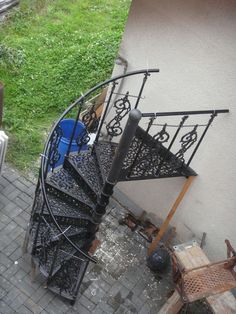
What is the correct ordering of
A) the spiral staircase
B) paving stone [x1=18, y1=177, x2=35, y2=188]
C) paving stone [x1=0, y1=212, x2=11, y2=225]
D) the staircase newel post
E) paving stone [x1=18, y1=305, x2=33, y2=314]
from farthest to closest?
paving stone [x1=18, y1=177, x2=35, y2=188] → paving stone [x1=0, y1=212, x2=11, y2=225] → paving stone [x1=18, y1=305, x2=33, y2=314] → the spiral staircase → the staircase newel post

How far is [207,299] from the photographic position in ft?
19.4

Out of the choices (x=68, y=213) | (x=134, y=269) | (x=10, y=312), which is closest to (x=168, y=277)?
(x=134, y=269)

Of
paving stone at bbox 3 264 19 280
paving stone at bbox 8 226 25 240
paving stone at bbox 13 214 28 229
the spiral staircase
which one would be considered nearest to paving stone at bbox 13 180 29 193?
paving stone at bbox 13 214 28 229

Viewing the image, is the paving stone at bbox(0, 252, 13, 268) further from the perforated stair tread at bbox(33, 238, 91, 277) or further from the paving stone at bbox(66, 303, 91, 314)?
the paving stone at bbox(66, 303, 91, 314)

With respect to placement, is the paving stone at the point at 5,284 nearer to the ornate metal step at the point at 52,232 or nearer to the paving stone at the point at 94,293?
the ornate metal step at the point at 52,232

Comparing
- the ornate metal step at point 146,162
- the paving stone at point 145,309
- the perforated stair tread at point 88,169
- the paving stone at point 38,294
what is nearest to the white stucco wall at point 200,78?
the ornate metal step at point 146,162

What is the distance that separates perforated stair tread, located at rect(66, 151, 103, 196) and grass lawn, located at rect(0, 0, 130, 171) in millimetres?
1792

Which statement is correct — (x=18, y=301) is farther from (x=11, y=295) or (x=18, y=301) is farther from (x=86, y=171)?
(x=86, y=171)

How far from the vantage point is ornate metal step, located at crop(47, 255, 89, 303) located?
5.91 m

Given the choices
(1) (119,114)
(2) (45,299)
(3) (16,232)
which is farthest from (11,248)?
(1) (119,114)

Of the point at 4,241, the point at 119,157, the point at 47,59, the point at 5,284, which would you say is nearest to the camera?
the point at 119,157

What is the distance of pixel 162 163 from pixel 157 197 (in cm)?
143

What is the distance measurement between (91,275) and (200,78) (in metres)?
3.34

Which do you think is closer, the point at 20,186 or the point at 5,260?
the point at 5,260
